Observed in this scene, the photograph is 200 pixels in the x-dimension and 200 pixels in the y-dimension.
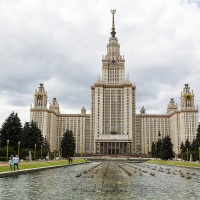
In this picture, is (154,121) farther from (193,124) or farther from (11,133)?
(11,133)

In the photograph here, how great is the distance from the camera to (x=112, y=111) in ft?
538

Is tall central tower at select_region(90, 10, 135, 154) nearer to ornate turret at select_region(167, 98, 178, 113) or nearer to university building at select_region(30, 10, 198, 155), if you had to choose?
university building at select_region(30, 10, 198, 155)

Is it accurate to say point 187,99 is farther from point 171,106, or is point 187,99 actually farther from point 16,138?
point 16,138

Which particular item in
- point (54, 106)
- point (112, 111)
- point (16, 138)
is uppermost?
point (54, 106)

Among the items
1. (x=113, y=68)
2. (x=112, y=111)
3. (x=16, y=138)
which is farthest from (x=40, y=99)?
(x=16, y=138)

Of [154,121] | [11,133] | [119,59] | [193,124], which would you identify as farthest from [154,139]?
[11,133]

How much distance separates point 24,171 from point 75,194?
1629 centimetres

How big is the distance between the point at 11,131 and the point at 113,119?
99.3 meters

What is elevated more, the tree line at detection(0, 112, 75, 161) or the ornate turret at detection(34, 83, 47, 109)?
the ornate turret at detection(34, 83, 47, 109)

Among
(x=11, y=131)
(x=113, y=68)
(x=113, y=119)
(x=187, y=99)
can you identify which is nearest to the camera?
(x=11, y=131)

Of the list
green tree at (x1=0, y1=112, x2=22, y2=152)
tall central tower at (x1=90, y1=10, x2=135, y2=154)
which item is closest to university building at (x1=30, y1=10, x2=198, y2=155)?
tall central tower at (x1=90, y1=10, x2=135, y2=154)

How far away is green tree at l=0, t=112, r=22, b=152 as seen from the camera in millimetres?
67088

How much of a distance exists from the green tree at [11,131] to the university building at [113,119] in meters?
83.1

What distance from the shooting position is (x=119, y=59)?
172m
